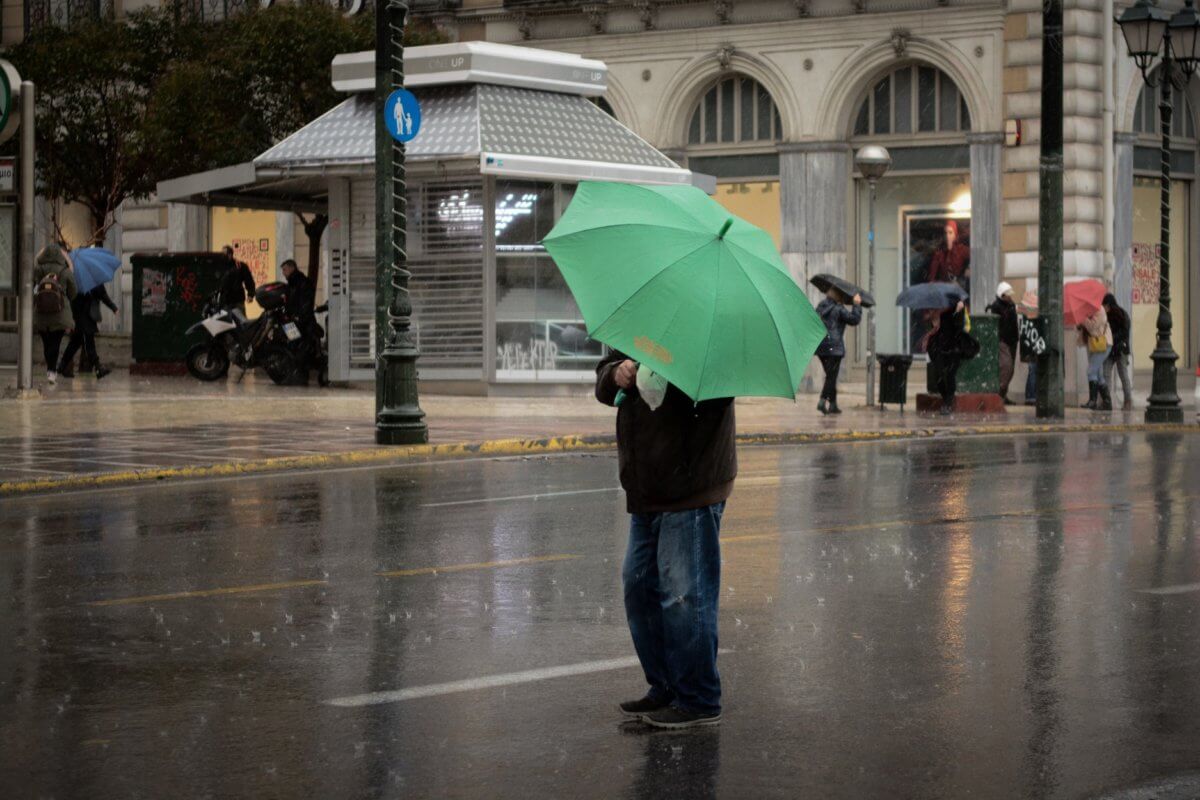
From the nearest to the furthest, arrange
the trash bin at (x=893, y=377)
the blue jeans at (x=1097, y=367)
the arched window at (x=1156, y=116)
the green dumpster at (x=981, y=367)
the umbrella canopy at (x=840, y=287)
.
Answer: the umbrella canopy at (x=840, y=287) < the trash bin at (x=893, y=377) < the green dumpster at (x=981, y=367) < the blue jeans at (x=1097, y=367) < the arched window at (x=1156, y=116)

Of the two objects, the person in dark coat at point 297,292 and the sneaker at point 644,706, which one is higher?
the person in dark coat at point 297,292

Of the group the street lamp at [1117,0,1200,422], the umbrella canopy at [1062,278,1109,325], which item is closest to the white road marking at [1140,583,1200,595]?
the street lamp at [1117,0,1200,422]

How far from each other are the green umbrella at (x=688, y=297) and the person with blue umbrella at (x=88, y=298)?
23.0 meters

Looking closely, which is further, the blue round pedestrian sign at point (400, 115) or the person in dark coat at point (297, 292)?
the person in dark coat at point (297, 292)

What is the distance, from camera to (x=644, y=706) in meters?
6.76

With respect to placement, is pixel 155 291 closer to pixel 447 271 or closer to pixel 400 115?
pixel 447 271

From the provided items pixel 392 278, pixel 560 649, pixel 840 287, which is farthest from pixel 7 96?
pixel 560 649

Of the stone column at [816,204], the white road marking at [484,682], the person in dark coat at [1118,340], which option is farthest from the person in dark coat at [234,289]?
the white road marking at [484,682]

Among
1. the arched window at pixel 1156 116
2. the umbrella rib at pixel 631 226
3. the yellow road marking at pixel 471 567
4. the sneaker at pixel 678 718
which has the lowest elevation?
the sneaker at pixel 678 718

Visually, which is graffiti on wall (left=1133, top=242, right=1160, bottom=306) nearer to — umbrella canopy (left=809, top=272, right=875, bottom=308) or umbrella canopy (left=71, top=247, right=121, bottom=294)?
umbrella canopy (left=809, top=272, right=875, bottom=308)

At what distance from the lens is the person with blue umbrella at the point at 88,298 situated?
28656mm

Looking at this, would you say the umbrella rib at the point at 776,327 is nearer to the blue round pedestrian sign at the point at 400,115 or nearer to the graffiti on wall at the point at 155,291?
the blue round pedestrian sign at the point at 400,115

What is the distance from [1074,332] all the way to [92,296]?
1398cm

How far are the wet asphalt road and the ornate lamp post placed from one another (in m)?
4.07
